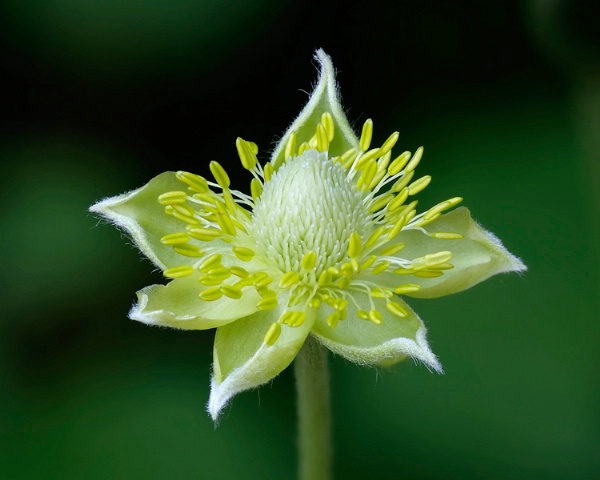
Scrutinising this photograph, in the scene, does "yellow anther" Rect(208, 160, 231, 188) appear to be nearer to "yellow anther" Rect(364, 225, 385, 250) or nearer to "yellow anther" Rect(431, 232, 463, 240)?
"yellow anther" Rect(364, 225, 385, 250)

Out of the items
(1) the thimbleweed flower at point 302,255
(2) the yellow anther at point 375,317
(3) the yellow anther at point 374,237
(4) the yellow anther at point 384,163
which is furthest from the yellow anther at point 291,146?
(2) the yellow anther at point 375,317

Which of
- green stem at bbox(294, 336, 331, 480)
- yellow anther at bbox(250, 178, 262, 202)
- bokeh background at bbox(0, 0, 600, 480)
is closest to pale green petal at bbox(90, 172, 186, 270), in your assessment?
yellow anther at bbox(250, 178, 262, 202)

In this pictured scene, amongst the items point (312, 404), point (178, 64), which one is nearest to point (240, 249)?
point (312, 404)

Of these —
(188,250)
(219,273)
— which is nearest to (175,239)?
(188,250)

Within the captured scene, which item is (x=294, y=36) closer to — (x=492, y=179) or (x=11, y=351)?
(x=492, y=179)

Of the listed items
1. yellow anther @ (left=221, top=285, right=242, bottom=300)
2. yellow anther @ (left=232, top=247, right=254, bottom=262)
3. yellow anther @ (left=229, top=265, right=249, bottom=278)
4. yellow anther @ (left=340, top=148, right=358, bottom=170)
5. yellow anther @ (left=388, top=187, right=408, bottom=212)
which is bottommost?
yellow anther @ (left=221, top=285, right=242, bottom=300)

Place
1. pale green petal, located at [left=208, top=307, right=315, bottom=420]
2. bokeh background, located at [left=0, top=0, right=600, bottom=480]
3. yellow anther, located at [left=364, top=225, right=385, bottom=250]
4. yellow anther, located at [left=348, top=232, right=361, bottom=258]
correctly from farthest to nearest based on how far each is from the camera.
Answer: bokeh background, located at [left=0, top=0, right=600, bottom=480] → yellow anther, located at [left=364, top=225, right=385, bottom=250] → yellow anther, located at [left=348, top=232, right=361, bottom=258] → pale green petal, located at [left=208, top=307, right=315, bottom=420]
